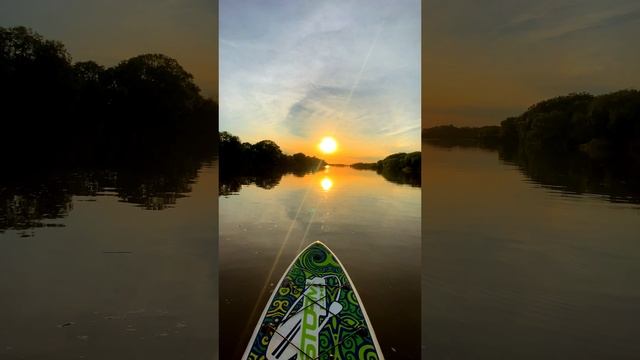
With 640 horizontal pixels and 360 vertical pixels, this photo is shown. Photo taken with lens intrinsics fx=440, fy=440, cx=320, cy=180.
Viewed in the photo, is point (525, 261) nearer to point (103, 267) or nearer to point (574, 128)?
point (574, 128)

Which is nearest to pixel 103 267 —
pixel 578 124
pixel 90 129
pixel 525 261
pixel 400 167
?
pixel 90 129

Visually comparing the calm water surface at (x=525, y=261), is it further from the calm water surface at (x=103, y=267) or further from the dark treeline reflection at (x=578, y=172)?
the calm water surface at (x=103, y=267)

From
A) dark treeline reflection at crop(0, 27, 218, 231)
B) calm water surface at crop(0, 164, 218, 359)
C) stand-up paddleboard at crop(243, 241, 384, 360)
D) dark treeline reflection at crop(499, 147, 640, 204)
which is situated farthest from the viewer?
dark treeline reflection at crop(0, 27, 218, 231)

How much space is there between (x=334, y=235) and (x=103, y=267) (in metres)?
2.35

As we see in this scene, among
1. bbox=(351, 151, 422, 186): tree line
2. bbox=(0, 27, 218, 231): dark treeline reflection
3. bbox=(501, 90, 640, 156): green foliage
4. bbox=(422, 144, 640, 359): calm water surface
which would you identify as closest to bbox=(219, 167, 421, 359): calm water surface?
bbox=(351, 151, 422, 186): tree line

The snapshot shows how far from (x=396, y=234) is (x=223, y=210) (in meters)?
1.91

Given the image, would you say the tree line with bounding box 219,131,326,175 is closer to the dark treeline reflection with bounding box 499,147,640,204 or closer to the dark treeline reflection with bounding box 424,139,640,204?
the dark treeline reflection with bounding box 424,139,640,204

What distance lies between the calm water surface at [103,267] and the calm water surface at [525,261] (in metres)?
2.30

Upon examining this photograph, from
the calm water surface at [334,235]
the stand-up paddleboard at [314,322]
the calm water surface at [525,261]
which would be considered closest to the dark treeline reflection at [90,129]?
the calm water surface at [334,235]

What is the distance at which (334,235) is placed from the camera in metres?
4.91

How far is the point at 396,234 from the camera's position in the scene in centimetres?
484

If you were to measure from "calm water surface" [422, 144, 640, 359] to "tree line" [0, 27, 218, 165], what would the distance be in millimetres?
2515

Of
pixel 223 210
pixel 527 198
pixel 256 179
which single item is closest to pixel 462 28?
pixel 527 198

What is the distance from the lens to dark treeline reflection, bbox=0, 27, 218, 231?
14.0 ft
